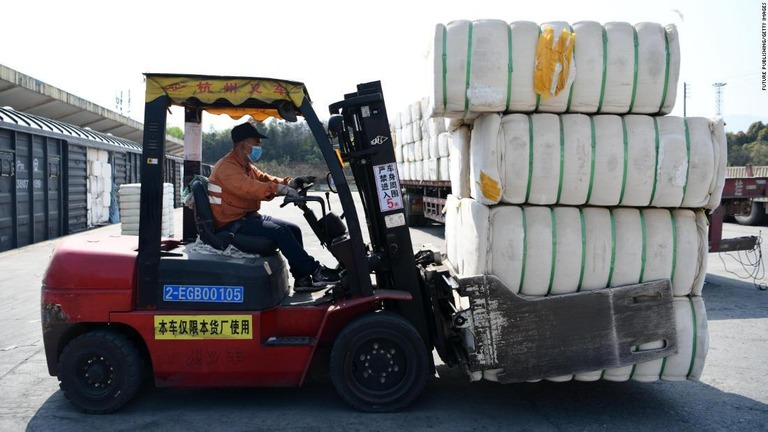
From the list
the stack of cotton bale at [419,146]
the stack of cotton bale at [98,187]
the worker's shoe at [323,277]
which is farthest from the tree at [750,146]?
→ the worker's shoe at [323,277]

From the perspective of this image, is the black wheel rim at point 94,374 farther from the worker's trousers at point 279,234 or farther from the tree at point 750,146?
the tree at point 750,146

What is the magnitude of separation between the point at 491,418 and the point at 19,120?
13328 mm

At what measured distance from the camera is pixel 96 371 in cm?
442

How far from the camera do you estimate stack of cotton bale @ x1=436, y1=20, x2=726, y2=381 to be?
4.42m

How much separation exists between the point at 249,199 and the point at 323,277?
2.97 ft

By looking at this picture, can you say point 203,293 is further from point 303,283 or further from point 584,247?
point 584,247

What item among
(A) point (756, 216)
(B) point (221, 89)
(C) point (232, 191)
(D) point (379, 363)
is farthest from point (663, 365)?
(A) point (756, 216)

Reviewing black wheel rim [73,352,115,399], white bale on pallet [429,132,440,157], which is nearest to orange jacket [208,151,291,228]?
black wheel rim [73,352,115,399]

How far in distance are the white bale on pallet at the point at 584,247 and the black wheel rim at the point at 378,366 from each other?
0.83 m

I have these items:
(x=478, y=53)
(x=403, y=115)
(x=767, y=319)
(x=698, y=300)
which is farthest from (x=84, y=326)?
(x=403, y=115)

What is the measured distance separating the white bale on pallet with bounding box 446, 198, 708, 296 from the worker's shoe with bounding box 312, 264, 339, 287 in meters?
1.20

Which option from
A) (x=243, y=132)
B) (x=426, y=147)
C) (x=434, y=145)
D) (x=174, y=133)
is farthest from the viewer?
(x=174, y=133)

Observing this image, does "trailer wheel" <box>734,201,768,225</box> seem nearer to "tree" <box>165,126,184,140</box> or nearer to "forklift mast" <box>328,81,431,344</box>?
"forklift mast" <box>328,81,431,344</box>

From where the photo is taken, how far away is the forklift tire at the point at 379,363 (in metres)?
4.44
